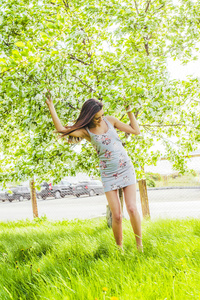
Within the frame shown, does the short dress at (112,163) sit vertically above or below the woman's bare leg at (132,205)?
above

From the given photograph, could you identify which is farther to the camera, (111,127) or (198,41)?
(198,41)

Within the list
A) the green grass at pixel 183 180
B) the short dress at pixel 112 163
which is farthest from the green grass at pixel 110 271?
the green grass at pixel 183 180

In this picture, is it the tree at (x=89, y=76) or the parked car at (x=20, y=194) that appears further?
the parked car at (x=20, y=194)

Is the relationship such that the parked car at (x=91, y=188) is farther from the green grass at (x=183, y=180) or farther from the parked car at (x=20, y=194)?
the green grass at (x=183, y=180)

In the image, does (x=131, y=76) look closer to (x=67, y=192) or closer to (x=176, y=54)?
(x=176, y=54)

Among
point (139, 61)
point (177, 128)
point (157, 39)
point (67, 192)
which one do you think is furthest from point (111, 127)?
point (67, 192)

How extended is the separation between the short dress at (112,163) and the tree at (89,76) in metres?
0.48

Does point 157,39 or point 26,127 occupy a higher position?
point 157,39

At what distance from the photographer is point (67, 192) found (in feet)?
54.4

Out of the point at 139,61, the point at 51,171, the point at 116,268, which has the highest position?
the point at 139,61

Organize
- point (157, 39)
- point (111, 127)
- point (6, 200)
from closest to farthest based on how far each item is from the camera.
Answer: point (111, 127) < point (157, 39) < point (6, 200)

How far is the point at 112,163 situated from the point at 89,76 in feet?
5.97

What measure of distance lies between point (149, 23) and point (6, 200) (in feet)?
63.3

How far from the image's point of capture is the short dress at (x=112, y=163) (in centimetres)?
298
